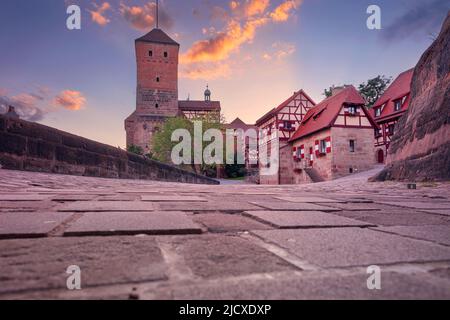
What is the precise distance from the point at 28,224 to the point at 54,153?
589 cm

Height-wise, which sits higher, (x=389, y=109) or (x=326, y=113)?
(x=389, y=109)

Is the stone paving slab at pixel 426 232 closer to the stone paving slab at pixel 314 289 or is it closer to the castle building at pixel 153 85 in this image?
the stone paving slab at pixel 314 289

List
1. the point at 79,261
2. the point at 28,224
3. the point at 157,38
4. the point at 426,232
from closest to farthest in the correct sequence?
the point at 79,261, the point at 28,224, the point at 426,232, the point at 157,38

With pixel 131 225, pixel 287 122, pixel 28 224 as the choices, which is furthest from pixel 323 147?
pixel 28 224

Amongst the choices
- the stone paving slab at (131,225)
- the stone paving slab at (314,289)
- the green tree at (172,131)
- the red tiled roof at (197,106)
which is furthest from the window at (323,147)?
the red tiled roof at (197,106)

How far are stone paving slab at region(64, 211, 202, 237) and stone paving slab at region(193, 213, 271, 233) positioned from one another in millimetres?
99

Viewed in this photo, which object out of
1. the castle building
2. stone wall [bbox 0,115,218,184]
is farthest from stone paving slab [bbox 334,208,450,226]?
the castle building

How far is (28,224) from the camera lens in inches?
56.3

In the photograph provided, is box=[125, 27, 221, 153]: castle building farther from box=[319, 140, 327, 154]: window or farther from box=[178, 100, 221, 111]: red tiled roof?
box=[319, 140, 327, 154]: window

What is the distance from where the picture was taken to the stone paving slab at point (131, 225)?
1323mm

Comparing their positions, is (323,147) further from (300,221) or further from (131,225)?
(131,225)

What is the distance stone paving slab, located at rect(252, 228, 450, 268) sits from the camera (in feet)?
3.25

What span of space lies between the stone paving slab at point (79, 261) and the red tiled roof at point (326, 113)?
2104 centimetres
